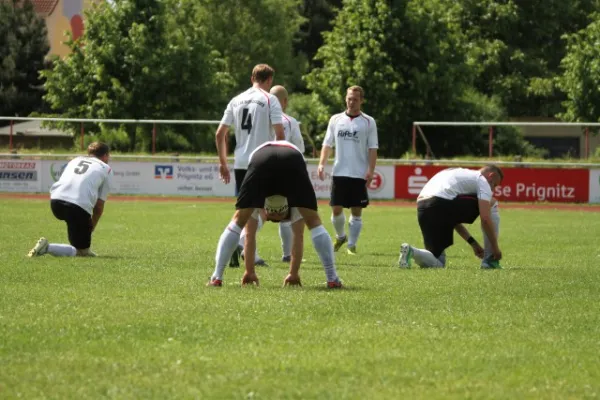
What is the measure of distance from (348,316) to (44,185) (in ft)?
94.8

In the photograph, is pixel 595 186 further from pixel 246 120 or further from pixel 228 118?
pixel 228 118

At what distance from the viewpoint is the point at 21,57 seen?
6819 centimetres

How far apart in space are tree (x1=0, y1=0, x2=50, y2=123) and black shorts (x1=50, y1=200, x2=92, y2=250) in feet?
177

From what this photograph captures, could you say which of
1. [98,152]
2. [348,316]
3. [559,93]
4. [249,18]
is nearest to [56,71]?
[249,18]

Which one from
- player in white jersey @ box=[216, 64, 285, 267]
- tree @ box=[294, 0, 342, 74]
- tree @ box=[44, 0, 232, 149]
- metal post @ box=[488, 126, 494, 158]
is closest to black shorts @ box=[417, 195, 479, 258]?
player in white jersey @ box=[216, 64, 285, 267]

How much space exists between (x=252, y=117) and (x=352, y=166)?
4.51 m

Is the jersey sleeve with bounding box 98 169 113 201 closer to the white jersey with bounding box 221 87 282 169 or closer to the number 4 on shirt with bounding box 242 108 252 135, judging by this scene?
the white jersey with bounding box 221 87 282 169

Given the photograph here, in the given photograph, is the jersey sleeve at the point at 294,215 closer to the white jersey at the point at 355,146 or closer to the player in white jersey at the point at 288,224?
the player in white jersey at the point at 288,224

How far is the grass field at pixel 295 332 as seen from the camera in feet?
20.0

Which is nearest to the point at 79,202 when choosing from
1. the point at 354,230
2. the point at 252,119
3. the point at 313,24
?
the point at 252,119

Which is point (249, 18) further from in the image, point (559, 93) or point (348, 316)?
point (348, 316)

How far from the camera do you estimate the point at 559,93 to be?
2581 inches

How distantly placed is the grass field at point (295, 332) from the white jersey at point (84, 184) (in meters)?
0.68

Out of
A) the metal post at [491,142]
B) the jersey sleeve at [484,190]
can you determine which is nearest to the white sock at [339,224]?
the jersey sleeve at [484,190]
